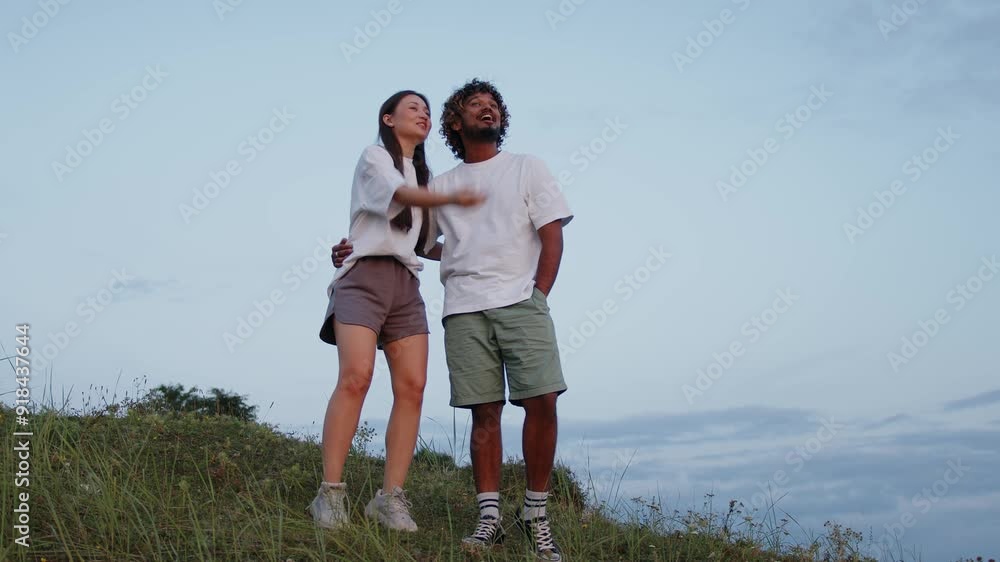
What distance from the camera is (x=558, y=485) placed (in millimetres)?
7910

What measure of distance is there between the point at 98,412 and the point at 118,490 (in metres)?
2.38

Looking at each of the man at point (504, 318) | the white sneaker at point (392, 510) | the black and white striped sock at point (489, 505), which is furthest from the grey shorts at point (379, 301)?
the black and white striped sock at point (489, 505)

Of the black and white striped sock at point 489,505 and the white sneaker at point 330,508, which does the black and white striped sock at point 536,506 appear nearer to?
the black and white striped sock at point 489,505

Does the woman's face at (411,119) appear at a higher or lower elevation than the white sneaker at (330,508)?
higher

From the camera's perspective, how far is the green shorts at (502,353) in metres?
4.62

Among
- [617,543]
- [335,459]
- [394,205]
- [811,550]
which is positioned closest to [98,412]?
[335,459]

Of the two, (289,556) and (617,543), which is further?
(617,543)

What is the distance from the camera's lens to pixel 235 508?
5.11 metres

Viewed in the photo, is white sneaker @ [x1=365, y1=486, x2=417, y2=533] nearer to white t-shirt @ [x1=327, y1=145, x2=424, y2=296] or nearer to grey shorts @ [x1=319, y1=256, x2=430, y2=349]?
grey shorts @ [x1=319, y1=256, x2=430, y2=349]

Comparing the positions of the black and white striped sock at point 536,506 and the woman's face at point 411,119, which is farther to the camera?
the woman's face at point 411,119

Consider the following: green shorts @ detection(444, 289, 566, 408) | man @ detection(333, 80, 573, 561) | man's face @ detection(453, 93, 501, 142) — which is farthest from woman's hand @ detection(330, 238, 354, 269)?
man's face @ detection(453, 93, 501, 142)

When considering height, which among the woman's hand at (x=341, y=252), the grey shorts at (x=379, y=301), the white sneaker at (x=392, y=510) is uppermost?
the woman's hand at (x=341, y=252)

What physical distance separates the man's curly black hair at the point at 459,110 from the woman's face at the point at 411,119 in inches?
6.6

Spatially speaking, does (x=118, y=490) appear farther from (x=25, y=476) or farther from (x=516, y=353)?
(x=516, y=353)
